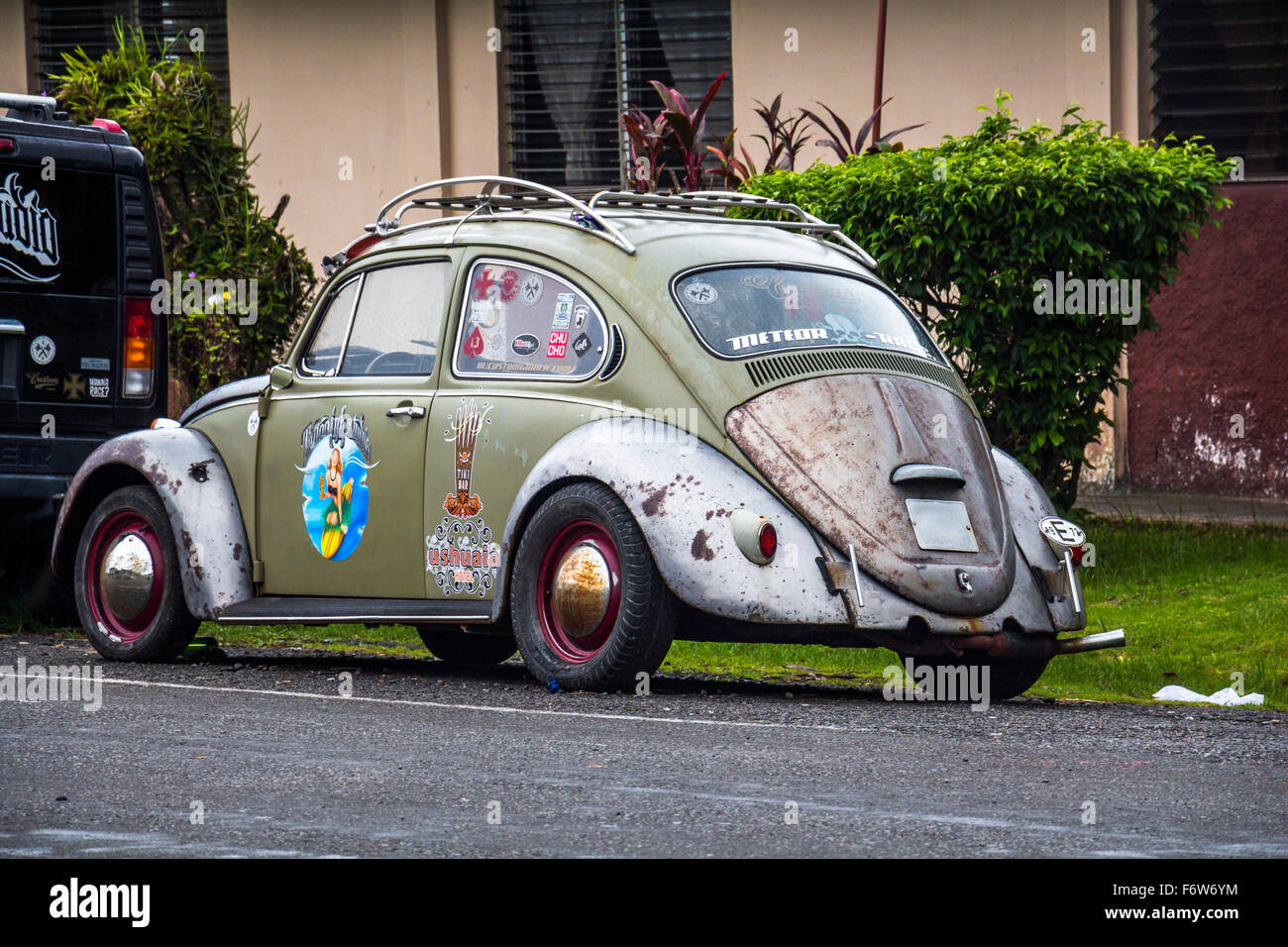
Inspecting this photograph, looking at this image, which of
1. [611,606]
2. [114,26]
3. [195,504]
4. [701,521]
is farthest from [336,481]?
[114,26]

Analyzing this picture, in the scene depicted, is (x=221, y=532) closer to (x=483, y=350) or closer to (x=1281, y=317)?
(x=483, y=350)

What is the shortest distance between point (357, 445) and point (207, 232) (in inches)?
240

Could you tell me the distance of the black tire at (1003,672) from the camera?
25.3 feet

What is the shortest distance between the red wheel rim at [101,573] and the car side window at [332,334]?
99 centimetres

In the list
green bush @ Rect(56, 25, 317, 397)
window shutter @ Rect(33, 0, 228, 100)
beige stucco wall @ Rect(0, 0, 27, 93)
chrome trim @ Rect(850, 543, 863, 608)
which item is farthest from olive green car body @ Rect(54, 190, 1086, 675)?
beige stucco wall @ Rect(0, 0, 27, 93)

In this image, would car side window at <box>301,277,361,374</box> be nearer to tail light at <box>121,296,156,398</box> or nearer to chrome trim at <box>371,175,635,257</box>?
chrome trim at <box>371,175,635,257</box>

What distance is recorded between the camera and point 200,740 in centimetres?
631

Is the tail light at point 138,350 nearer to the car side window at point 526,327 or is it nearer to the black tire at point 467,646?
the black tire at point 467,646

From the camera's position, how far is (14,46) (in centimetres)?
1919

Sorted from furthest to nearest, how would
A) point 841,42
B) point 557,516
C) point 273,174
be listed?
point 273,174, point 841,42, point 557,516

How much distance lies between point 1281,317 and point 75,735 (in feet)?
34.5

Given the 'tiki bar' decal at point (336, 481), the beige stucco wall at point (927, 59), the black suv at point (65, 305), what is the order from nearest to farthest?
1. the 'tiki bar' decal at point (336, 481)
2. the black suv at point (65, 305)
3. the beige stucco wall at point (927, 59)

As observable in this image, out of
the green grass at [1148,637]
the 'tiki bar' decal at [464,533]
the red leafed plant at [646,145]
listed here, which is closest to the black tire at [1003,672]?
the green grass at [1148,637]
